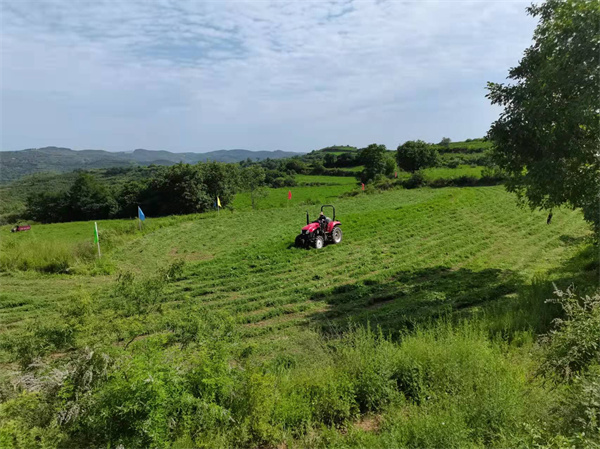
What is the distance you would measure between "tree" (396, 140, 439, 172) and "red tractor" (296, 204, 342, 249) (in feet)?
145

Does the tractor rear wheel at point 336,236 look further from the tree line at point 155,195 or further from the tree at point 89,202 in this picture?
the tree at point 89,202

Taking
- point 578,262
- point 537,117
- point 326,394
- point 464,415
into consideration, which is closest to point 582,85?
point 537,117

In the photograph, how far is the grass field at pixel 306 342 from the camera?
355 centimetres

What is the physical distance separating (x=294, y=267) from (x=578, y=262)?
351 inches

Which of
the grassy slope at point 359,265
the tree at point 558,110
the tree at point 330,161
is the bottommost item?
the grassy slope at point 359,265

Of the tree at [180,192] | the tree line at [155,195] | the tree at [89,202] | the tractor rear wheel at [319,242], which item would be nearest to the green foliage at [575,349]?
the tractor rear wheel at [319,242]

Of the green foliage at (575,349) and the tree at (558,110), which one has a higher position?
the tree at (558,110)

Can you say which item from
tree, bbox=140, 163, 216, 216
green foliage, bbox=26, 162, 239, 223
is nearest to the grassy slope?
tree, bbox=140, 163, 216, 216

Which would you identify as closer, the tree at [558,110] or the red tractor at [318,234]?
the tree at [558,110]

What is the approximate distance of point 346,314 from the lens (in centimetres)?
837

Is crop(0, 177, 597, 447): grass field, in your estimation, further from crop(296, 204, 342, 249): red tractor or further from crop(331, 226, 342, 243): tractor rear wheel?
crop(331, 226, 342, 243): tractor rear wheel

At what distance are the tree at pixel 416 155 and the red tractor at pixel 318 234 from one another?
44.3 meters

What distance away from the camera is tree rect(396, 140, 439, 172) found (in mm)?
54906

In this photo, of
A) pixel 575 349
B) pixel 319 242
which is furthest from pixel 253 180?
pixel 575 349
